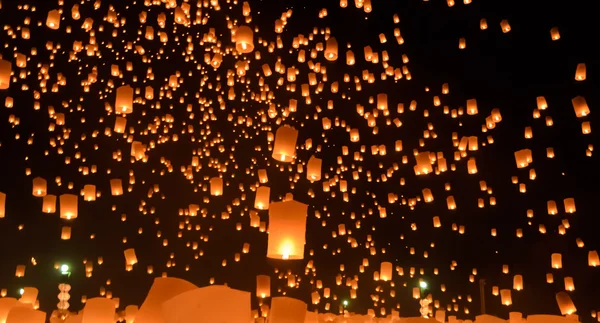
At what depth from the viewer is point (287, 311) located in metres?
4.32

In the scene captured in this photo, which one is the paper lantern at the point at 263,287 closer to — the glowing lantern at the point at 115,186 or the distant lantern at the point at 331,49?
the glowing lantern at the point at 115,186

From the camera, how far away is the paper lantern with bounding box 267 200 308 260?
394 centimetres

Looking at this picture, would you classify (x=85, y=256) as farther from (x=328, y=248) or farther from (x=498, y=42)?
(x=498, y=42)

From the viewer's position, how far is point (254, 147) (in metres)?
11.8

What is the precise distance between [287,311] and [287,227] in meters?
0.67

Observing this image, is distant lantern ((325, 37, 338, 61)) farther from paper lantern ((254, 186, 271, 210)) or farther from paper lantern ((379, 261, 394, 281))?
paper lantern ((379, 261, 394, 281))

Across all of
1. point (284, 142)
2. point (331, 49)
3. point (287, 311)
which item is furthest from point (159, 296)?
point (331, 49)

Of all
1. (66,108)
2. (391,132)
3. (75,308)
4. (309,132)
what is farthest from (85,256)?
(391,132)

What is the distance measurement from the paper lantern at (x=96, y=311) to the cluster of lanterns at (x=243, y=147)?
4.92m

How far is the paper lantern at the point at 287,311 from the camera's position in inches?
169

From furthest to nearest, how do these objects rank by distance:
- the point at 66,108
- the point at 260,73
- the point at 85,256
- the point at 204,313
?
the point at 85,256 < the point at 66,108 < the point at 260,73 < the point at 204,313

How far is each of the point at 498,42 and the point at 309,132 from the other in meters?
3.80

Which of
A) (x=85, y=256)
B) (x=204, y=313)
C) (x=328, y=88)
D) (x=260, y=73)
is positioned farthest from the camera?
(x=85, y=256)

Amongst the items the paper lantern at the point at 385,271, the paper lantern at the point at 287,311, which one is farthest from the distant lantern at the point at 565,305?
the paper lantern at the point at 287,311
